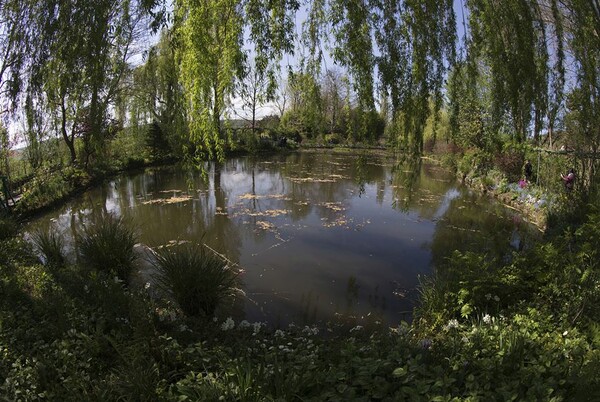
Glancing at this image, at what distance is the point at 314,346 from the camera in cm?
375

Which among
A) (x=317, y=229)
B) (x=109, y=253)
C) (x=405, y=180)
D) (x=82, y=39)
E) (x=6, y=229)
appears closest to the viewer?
(x=82, y=39)

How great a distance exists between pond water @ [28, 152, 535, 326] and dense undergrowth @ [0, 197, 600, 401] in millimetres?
906

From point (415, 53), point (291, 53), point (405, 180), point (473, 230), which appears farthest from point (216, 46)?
point (473, 230)

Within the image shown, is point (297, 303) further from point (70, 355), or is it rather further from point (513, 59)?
point (513, 59)

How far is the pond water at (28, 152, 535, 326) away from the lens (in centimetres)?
548

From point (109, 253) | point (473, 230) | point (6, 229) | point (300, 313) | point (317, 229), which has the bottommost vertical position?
point (300, 313)

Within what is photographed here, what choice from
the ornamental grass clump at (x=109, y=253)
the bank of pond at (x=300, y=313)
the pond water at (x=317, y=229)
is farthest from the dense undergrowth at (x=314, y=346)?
the pond water at (x=317, y=229)

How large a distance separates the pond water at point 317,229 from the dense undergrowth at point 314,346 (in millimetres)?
906

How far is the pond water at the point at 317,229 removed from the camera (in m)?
5.48

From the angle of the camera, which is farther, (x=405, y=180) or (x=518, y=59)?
(x=405, y=180)

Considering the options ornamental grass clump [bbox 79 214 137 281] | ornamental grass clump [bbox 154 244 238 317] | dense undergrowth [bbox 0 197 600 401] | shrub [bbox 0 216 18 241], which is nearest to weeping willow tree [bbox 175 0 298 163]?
ornamental grass clump [bbox 154 244 238 317]

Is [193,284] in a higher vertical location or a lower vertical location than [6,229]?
lower

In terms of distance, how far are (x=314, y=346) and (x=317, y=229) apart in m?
5.38

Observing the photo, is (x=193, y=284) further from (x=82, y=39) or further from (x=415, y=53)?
(x=415, y=53)
